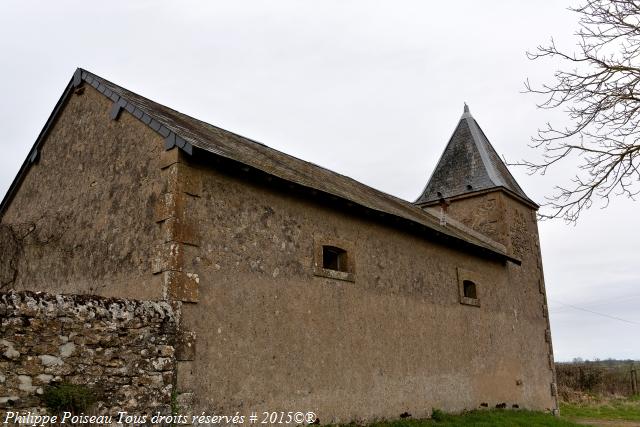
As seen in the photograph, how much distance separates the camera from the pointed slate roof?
57.9ft

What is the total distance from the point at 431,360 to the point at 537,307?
686 cm

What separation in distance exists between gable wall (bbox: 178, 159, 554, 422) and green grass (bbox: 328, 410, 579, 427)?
282 millimetres

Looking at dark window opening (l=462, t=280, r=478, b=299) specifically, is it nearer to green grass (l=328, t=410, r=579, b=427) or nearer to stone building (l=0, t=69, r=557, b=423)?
stone building (l=0, t=69, r=557, b=423)

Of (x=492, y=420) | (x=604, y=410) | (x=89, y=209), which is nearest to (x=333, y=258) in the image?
(x=89, y=209)

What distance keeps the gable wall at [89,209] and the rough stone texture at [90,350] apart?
761mm

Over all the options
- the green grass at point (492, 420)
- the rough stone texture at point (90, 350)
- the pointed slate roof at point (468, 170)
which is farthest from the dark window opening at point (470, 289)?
the rough stone texture at point (90, 350)

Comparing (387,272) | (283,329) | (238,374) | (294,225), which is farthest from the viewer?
(387,272)

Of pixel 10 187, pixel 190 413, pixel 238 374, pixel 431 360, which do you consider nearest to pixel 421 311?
pixel 431 360

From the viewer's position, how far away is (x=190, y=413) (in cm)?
704

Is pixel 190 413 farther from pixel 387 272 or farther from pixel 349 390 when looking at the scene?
pixel 387 272

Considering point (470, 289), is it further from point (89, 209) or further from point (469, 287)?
point (89, 209)

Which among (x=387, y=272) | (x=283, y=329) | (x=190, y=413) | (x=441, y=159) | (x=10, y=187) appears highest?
(x=441, y=159)

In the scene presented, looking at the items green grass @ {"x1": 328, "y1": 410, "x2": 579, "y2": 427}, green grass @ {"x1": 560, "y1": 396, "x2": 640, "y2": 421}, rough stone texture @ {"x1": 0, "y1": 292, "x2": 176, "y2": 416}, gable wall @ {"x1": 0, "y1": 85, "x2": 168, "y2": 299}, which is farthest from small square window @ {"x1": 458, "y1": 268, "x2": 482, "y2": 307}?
rough stone texture @ {"x1": 0, "y1": 292, "x2": 176, "y2": 416}

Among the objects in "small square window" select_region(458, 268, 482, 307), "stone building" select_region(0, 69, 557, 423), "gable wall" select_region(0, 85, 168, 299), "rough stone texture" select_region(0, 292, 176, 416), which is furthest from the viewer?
"small square window" select_region(458, 268, 482, 307)
